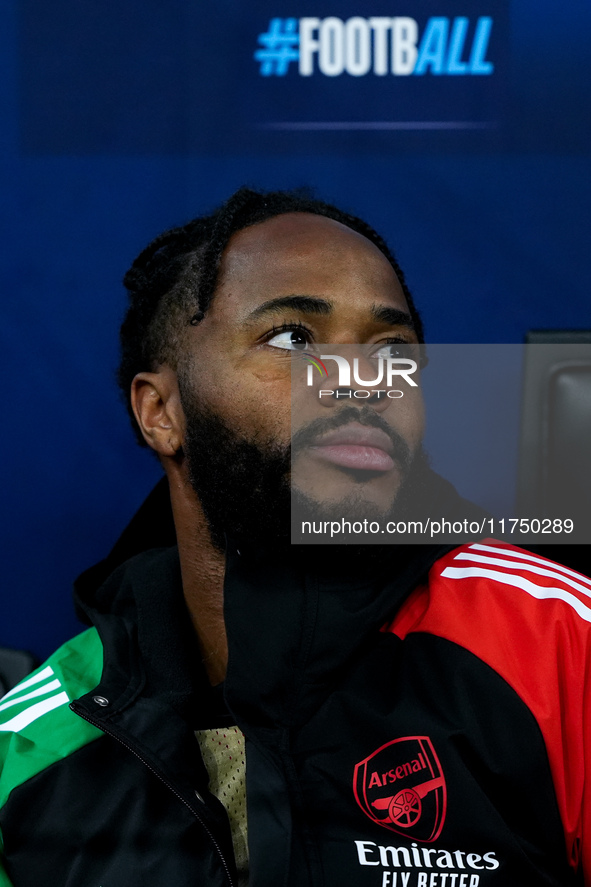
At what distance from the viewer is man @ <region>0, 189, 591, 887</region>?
751 mm

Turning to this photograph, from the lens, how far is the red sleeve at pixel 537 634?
73cm

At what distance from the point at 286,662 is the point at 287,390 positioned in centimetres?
29

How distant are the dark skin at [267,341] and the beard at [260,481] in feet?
0.04

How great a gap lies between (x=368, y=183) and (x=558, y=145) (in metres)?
0.32

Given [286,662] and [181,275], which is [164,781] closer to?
[286,662]

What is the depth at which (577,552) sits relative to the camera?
3.21 feet

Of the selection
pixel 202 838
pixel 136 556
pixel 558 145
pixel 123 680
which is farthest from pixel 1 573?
pixel 558 145

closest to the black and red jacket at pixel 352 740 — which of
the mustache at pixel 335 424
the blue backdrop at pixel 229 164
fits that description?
the mustache at pixel 335 424

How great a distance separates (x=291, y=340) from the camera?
0.97 metres

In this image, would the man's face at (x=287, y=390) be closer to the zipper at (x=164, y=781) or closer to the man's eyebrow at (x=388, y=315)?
the man's eyebrow at (x=388, y=315)

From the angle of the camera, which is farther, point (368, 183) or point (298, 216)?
point (368, 183)

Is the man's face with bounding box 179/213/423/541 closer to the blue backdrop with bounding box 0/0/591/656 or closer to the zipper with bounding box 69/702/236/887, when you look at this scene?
the zipper with bounding box 69/702/236/887

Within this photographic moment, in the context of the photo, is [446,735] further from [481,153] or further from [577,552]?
[481,153]

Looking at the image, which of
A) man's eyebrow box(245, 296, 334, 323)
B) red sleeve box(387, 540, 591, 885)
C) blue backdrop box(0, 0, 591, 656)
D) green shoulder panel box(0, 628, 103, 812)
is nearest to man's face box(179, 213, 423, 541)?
man's eyebrow box(245, 296, 334, 323)
